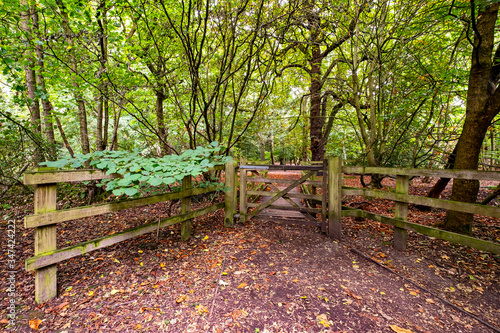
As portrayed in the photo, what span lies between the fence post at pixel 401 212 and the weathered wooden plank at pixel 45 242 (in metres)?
4.42

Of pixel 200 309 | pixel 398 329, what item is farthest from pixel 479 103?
pixel 200 309

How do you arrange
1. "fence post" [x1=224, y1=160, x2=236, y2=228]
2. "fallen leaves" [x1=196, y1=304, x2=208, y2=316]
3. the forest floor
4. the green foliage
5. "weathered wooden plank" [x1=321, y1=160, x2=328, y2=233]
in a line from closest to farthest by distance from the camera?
the forest floor < "fallen leaves" [x1=196, y1=304, x2=208, y2=316] < the green foliage < "weathered wooden plank" [x1=321, y1=160, x2=328, y2=233] < "fence post" [x1=224, y1=160, x2=236, y2=228]

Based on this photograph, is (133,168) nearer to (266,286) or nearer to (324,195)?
(266,286)

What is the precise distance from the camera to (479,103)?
3086mm

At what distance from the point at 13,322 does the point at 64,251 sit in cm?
62

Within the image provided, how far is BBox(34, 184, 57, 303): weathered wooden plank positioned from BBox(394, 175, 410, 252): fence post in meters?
4.42

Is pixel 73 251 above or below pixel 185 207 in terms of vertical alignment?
below

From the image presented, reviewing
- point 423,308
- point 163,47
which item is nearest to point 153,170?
point 423,308

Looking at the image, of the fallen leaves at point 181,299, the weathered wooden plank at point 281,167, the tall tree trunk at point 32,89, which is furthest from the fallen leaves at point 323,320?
the tall tree trunk at point 32,89

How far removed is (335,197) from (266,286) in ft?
6.62

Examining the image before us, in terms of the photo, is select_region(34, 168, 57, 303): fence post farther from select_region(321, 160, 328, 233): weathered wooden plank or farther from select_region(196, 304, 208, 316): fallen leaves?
select_region(321, 160, 328, 233): weathered wooden plank

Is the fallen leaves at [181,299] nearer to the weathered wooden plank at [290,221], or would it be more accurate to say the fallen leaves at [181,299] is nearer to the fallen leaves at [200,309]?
the fallen leaves at [200,309]

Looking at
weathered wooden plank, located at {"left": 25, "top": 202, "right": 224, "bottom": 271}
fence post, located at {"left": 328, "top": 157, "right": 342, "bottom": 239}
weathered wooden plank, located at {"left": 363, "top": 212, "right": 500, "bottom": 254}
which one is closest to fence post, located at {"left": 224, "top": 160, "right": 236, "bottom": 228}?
weathered wooden plank, located at {"left": 25, "top": 202, "right": 224, "bottom": 271}

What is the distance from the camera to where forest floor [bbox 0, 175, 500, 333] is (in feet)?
6.15
